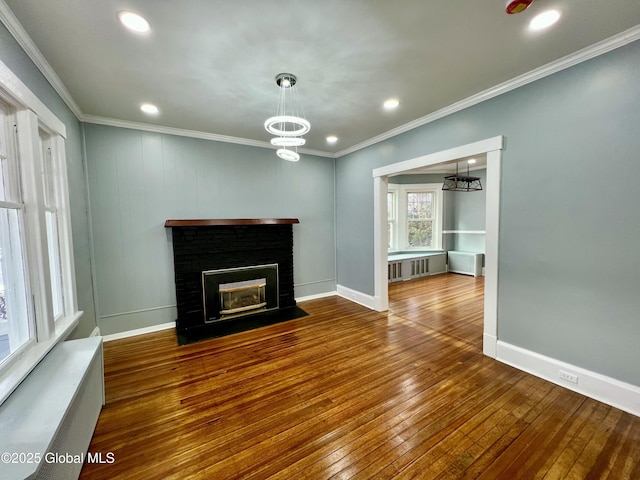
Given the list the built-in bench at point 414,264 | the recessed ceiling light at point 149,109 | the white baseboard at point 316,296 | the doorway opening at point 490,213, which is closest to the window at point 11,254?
the recessed ceiling light at point 149,109

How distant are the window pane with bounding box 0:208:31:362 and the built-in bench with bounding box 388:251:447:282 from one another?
572 cm

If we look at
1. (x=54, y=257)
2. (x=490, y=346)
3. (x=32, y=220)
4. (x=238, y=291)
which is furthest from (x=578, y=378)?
(x=54, y=257)

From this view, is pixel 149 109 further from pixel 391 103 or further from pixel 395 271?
pixel 395 271

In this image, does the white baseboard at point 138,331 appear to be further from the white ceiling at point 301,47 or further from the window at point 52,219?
the white ceiling at point 301,47

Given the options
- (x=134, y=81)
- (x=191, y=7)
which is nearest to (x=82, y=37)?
(x=134, y=81)

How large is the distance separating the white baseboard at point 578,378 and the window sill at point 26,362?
3819mm

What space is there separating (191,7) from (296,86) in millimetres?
1086

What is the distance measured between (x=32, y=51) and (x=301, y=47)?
1991 millimetres

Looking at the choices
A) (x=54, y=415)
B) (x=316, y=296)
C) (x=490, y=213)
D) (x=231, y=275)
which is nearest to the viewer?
(x=54, y=415)

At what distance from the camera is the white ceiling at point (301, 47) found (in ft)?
5.22

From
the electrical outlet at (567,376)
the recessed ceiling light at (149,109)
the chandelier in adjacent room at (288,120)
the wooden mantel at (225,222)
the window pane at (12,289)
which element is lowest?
the electrical outlet at (567,376)

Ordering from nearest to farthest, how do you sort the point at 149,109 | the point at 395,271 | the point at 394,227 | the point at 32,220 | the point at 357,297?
the point at 32,220 → the point at 149,109 → the point at 357,297 → the point at 395,271 → the point at 394,227

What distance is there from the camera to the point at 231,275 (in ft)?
12.9

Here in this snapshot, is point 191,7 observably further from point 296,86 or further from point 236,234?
point 236,234
